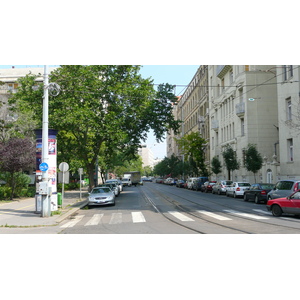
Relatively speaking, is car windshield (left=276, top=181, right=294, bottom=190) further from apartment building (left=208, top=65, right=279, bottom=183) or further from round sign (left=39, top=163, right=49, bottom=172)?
apartment building (left=208, top=65, right=279, bottom=183)

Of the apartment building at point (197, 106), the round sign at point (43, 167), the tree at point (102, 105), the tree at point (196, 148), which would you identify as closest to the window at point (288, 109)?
the tree at point (102, 105)

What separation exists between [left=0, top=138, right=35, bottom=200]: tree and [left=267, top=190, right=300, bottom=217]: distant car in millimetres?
17911

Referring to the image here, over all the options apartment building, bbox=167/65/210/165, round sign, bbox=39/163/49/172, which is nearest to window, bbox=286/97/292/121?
round sign, bbox=39/163/49/172

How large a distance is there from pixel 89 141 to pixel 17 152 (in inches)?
406

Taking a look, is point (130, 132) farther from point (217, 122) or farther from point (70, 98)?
point (217, 122)

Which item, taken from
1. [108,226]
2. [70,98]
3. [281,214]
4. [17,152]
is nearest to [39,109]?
[70,98]

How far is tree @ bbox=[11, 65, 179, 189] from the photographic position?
30469 millimetres

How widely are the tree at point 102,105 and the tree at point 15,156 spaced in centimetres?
325

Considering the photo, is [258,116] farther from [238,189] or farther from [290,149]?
[238,189]

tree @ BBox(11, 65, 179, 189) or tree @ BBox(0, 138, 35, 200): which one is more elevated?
tree @ BBox(11, 65, 179, 189)

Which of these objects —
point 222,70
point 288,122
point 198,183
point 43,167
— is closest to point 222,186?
point 288,122

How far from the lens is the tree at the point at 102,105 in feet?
100.0

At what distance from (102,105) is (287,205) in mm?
19834
